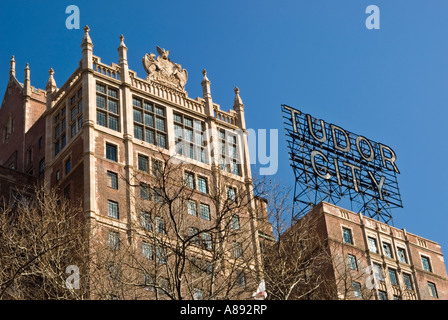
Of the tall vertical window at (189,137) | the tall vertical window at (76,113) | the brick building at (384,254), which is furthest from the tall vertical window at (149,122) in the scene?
the brick building at (384,254)

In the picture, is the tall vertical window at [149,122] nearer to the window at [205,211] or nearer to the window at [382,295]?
the window at [205,211]

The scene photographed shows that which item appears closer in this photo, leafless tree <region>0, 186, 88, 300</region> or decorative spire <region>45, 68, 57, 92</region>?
leafless tree <region>0, 186, 88, 300</region>

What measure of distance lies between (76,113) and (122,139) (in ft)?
17.1

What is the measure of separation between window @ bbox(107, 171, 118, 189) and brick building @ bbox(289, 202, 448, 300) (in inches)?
737

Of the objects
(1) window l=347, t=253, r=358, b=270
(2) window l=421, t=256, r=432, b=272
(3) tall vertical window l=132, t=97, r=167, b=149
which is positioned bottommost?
(1) window l=347, t=253, r=358, b=270

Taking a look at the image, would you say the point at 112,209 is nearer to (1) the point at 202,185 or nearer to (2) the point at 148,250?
(2) the point at 148,250

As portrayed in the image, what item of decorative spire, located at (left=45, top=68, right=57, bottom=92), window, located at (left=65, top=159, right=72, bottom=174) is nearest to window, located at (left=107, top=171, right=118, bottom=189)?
window, located at (left=65, top=159, right=72, bottom=174)

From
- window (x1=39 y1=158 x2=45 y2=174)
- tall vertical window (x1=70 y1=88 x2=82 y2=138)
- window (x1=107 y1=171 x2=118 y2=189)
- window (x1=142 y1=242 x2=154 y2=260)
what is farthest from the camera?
window (x1=39 y1=158 x2=45 y2=174)

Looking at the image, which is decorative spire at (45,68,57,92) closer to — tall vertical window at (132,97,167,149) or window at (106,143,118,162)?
tall vertical window at (132,97,167,149)

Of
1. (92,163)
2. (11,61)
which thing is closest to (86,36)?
(92,163)

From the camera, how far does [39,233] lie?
156ft

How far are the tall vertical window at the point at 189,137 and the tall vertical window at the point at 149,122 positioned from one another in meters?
1.45

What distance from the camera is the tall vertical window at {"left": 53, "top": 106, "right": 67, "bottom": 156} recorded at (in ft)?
275
